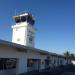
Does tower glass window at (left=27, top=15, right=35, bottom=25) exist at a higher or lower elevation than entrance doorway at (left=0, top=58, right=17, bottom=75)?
higher

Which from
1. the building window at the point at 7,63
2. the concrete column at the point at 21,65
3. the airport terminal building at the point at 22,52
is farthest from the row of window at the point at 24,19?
the building window at the point at 7,63

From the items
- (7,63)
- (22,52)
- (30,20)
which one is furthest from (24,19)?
(7,63)

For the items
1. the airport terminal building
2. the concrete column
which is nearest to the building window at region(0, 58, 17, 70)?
the airport terminal building

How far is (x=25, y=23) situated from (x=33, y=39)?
15.2 feet

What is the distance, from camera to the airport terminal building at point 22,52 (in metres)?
18.2

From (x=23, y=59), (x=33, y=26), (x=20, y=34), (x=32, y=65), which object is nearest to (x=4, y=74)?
(x=23, y=59)

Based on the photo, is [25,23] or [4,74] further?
[25,23]

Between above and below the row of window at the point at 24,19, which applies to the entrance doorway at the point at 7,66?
below

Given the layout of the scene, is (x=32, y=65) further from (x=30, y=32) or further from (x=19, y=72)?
(x=30, y=32)

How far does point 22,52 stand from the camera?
21688 millimetres

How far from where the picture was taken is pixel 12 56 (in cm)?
1909

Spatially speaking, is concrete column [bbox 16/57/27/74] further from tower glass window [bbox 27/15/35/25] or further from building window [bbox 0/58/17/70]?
tower glass window [bbox 27/15/35/25]

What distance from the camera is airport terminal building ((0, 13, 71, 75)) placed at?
18.2 meters

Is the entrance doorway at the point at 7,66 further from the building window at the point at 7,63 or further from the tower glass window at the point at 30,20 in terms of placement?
the tower glass window at the point at 30,20
